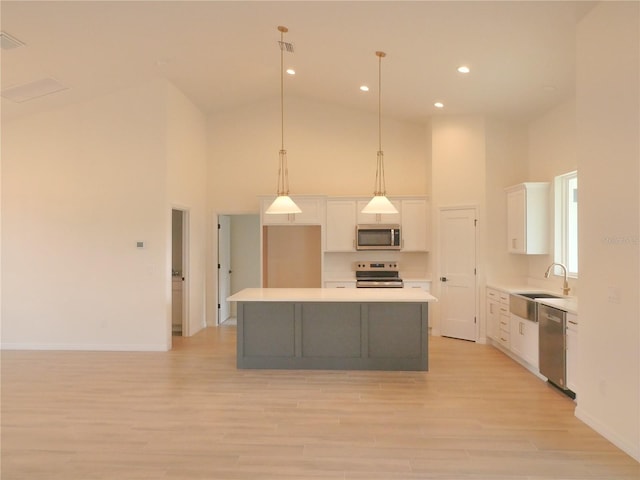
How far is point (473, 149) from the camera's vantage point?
614 cm

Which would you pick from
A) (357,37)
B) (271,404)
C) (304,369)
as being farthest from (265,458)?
(357,37)

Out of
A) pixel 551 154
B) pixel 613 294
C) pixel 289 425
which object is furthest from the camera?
pixel 551 154

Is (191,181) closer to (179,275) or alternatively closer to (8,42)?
(179,275)

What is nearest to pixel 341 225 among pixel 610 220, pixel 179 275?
pixel 179 275

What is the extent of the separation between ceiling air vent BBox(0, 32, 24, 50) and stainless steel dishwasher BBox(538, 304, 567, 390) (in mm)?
5882

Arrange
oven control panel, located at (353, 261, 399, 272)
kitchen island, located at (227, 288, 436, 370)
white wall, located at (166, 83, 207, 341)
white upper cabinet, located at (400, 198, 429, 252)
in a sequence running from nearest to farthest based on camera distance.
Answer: kitchen island, located at (227, 288, 436, 370)
white wall, located at (166, 83, 207, 341)
white upper cabinet, located at (400, 198, 429, 252)
oven control panel, located at (353, 261, 399, 272)

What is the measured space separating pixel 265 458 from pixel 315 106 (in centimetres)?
583

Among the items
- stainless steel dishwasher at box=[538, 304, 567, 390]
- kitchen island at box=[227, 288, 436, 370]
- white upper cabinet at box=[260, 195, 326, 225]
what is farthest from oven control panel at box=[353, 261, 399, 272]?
stainless steel dishwasher at box=[538, 304, 567, 390]

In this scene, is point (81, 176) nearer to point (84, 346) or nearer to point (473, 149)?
point (84, 346)

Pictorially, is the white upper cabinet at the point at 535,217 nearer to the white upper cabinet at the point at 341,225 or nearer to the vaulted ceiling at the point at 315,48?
the vaulted ceiling at the point at 315,48

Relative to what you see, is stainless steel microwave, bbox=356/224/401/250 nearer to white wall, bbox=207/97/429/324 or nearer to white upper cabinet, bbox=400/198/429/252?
white upper cabinet, bbox=400/198/429/252

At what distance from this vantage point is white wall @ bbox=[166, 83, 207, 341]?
5.77m

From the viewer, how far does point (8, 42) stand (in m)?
3.99

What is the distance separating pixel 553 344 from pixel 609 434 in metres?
1.11
